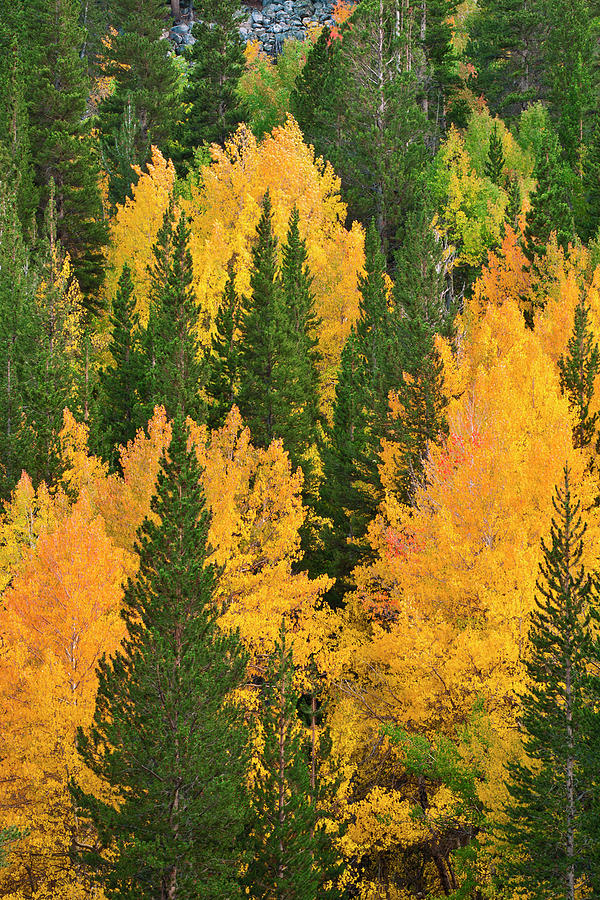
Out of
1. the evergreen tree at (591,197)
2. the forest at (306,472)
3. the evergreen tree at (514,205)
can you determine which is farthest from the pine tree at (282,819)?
the evergreen tree at (591,197)

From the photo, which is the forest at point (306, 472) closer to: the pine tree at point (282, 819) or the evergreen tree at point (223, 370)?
the pine tree at point (282, 819)

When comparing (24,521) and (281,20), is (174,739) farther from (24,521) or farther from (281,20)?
(281,20)

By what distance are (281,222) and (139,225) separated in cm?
1009

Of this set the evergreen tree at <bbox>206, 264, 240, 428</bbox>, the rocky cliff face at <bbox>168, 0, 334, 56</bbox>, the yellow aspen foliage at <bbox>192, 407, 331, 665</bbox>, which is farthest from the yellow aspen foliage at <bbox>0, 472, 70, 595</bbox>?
the rocky cliff face at <bbox>168, 0, 334, 56</bbox>

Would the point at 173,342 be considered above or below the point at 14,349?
below

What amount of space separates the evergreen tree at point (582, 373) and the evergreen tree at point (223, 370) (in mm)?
13915

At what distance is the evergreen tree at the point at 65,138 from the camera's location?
58.0 m

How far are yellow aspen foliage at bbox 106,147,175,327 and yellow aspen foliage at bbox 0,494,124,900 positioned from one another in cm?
2547

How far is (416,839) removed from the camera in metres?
31.0

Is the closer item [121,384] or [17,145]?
[121,384]

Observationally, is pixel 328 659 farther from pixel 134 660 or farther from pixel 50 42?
pixel 50 42

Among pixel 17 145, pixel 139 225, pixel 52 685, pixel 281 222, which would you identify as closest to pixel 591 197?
pixel 281 222

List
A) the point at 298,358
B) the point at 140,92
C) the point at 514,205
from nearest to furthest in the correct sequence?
the point at 298,358, the point at 514,205, the point at 140,92

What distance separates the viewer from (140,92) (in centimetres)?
6675
